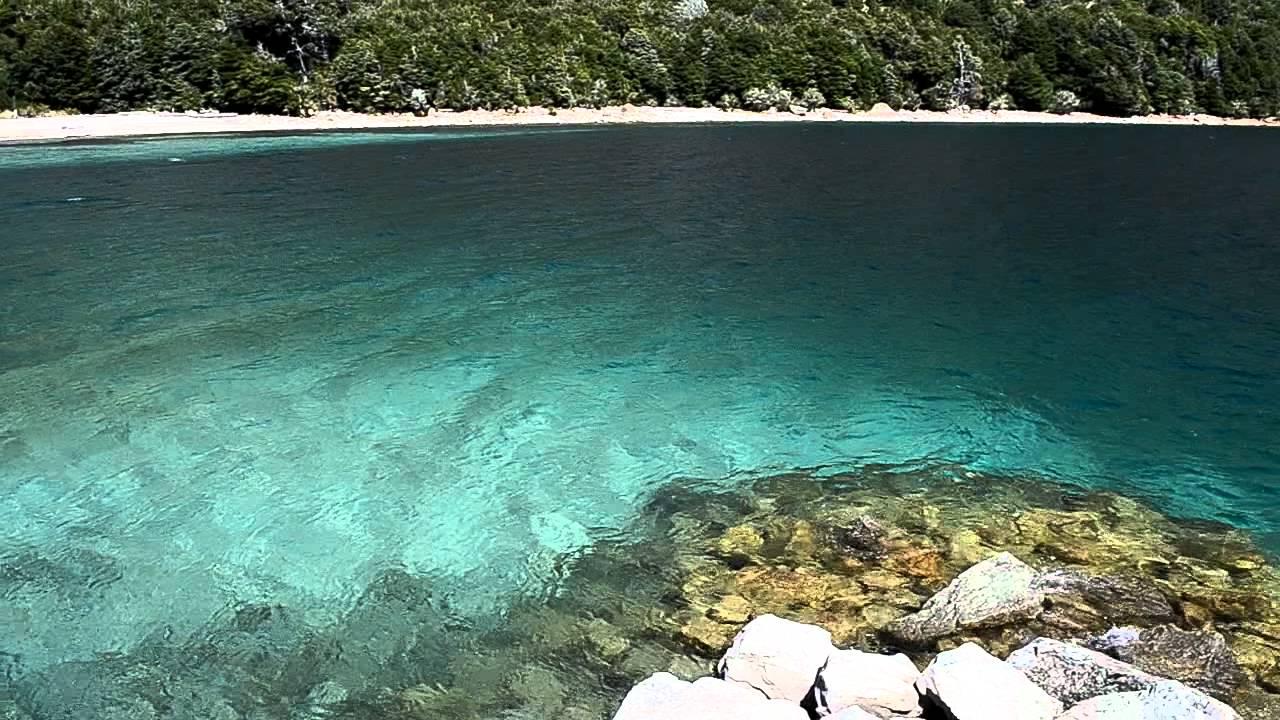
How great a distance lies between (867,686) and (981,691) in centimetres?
118

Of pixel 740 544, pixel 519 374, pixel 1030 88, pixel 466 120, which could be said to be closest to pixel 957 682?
pixel 740 544

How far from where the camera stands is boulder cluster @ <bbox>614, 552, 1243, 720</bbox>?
988 centimetres

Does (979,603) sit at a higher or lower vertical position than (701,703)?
lower

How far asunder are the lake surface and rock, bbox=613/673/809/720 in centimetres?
464

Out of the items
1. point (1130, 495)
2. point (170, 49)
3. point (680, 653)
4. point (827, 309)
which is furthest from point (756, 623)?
point (170, 49)

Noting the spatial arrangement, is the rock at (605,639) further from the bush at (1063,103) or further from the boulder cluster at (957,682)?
the bush at (1063,103)

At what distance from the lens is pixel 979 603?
13.6m

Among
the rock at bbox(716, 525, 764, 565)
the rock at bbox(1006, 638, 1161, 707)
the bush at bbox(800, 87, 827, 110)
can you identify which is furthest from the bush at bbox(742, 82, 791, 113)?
the rock at bbox(1006, 638, 1161, 707)

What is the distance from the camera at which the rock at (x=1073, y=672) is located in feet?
35.1

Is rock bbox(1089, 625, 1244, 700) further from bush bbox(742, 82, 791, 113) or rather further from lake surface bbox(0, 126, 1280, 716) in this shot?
bush bbox(742, 82, 791, 113)

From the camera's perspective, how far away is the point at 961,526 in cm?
1684

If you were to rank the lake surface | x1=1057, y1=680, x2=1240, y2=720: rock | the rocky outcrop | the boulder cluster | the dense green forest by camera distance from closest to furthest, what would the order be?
1. x1=1057, y1=680, x2=1240, y2=720: rock
2. the boulder cluster
3. the rocky outcrop
4. the lake surface
5. the dense green forest

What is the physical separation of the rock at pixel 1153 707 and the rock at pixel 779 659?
2.70m

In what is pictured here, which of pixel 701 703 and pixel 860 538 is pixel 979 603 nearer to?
pixel 860 538
